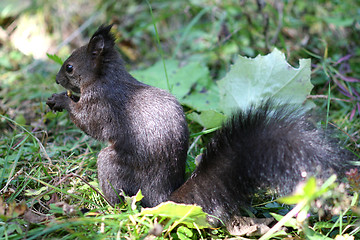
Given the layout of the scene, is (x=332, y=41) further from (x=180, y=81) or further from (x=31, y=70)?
(x=31, y=70)

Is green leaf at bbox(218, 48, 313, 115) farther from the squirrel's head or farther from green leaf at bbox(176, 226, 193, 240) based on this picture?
green leaf at bbox(176, 226, 193, 240)

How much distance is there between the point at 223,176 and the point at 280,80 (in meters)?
1.04

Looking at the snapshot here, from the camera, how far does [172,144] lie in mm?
1794

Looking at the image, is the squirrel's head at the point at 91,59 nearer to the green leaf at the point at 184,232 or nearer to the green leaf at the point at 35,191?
the green leaf at the point at 35,191

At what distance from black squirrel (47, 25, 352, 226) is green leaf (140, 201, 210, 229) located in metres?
0.11

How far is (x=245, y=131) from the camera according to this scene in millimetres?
1567

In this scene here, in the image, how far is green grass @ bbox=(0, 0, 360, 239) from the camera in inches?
61.0

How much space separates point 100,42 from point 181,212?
3.79ft

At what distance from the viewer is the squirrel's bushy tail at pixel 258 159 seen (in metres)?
1.44

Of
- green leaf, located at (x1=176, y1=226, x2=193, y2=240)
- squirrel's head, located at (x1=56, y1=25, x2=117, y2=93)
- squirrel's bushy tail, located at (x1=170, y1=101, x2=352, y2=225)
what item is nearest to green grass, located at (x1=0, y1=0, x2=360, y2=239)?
green leaf, located at (x1=176, y1=226, x2=193, y2=240)

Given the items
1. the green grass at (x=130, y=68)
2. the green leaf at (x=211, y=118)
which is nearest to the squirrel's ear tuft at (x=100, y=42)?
the green grass at (x=130, y=68)

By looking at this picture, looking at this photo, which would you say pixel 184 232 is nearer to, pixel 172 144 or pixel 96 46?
pixel 172 144

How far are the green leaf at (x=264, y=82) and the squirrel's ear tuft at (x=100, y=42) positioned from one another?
84 cm

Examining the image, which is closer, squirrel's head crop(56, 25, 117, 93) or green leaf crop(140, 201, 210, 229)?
green leaf crop(140, 201, 210, 229)
